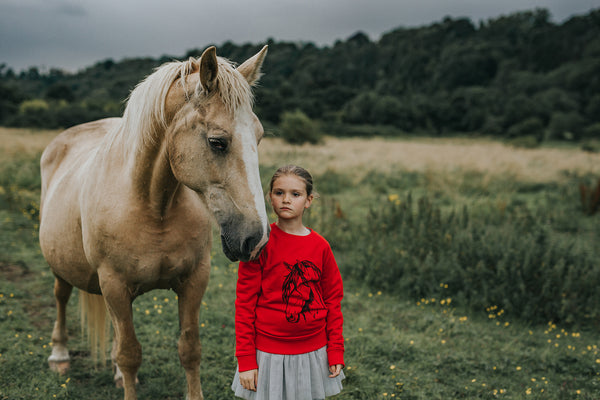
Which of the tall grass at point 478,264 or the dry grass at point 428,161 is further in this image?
the dry grass at point 428,161

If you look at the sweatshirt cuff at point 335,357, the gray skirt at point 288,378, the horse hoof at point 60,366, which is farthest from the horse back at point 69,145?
the sweatshirt cuff at point 335,357

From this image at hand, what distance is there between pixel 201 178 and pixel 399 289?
4250mm

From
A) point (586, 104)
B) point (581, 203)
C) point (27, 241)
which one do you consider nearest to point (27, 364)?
point (27, 241)

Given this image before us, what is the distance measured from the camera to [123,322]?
2.30 meters

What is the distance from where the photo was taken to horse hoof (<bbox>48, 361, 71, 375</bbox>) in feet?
10.7

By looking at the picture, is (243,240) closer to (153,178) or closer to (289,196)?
(289,196)

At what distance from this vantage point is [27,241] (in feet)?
21.3

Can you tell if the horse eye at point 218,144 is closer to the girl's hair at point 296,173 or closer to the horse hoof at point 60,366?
the girl's hair at point 296,173

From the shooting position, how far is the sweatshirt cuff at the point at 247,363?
5.96 ft

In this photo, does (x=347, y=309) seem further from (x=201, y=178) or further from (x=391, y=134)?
(x=391, y=134)

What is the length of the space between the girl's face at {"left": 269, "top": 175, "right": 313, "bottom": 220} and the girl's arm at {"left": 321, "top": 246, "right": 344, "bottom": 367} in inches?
10.9

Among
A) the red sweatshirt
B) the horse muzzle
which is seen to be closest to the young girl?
the red sweatshirt

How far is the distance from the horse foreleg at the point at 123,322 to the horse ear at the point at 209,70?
124 centimetres

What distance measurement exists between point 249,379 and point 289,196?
0.87 m
